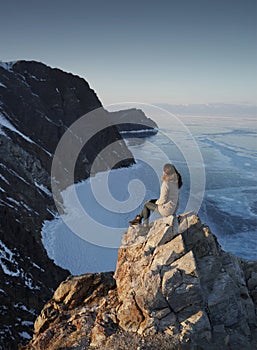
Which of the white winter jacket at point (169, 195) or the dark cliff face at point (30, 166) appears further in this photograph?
the dark cliff face at point (30, 166)

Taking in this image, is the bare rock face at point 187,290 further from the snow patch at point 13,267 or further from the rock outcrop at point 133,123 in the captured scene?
the rock outcrop at point 133,123

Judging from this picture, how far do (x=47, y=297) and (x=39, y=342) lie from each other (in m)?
12.1

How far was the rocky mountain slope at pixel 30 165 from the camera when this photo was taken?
19406 millimetres

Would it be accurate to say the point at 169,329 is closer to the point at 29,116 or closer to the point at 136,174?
the point at 29,116

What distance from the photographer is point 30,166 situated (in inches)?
1347

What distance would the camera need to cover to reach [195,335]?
23.5ft

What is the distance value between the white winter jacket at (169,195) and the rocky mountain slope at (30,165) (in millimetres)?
13731

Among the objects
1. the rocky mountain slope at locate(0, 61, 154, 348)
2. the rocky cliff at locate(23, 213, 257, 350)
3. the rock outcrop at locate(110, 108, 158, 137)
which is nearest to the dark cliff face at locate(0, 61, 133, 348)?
the rocky mountain slope at locate(0, 61, 154, 348)

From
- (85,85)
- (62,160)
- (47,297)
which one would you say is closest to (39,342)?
(47,297)

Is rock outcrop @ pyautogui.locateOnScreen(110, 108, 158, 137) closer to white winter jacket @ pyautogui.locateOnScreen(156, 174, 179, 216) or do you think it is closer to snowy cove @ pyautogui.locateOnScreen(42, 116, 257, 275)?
snowy cove @ pyautogui.locateOnScreen(42, 116, 257, 275)

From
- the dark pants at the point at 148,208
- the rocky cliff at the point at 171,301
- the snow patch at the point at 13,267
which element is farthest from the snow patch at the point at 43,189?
the dark pants at the point at 148,208

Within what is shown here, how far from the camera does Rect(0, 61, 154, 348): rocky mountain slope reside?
19.4m

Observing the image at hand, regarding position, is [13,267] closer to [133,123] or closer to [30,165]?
[30,165]

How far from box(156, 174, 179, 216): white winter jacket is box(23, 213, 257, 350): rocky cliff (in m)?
0.29
